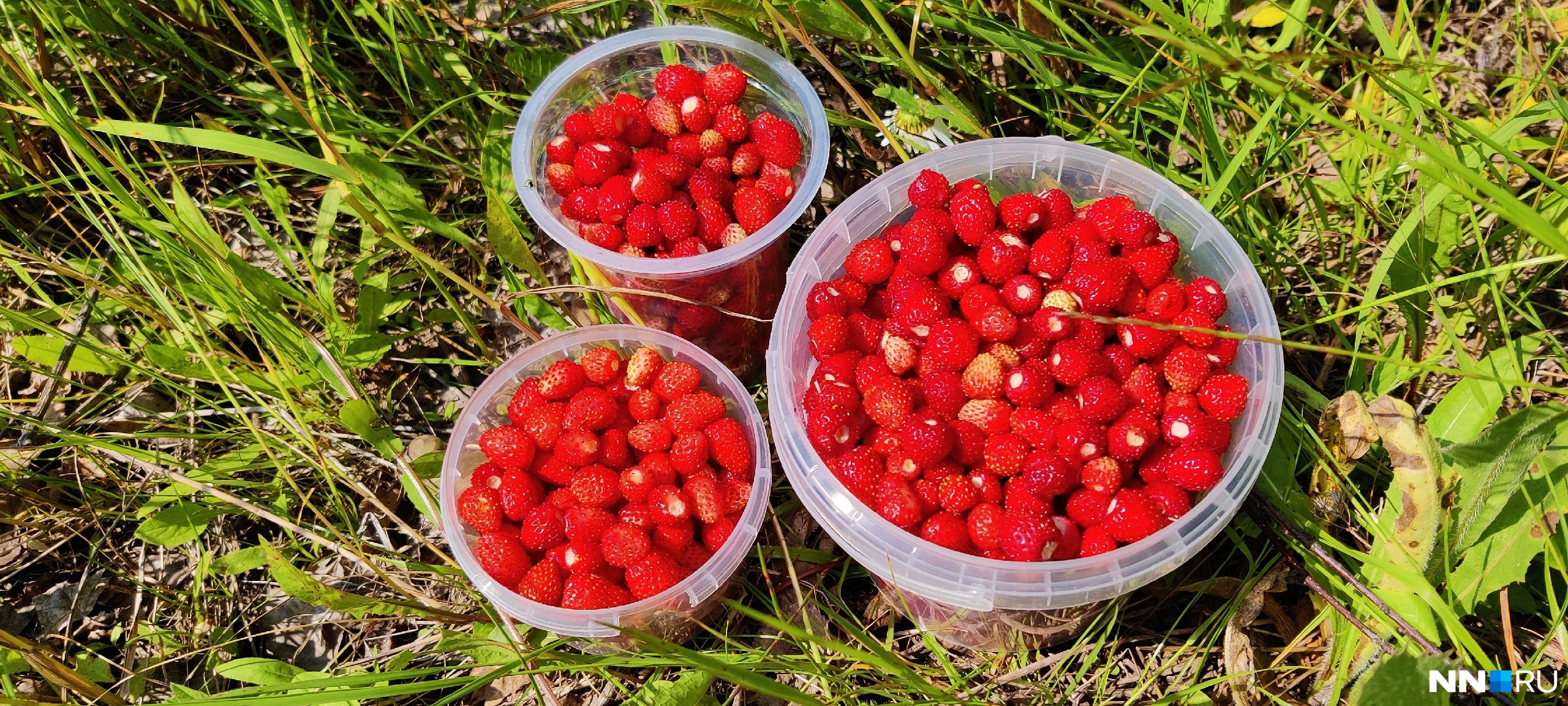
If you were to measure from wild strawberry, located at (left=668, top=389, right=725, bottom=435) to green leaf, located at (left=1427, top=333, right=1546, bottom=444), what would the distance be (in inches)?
52.1

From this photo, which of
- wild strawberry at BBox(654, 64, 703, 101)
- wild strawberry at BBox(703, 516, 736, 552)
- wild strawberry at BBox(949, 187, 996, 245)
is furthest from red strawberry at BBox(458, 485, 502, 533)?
wild strawberry at BBox(949, 187, 996, 245)

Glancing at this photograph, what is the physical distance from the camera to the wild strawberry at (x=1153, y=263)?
1.84m

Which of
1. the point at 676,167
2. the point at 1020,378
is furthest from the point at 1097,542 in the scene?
the point at 676,167

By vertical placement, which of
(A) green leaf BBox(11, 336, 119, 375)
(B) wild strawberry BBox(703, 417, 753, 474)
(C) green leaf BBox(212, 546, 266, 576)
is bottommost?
(C) green leaf BBox(212, 546, 266, 576)

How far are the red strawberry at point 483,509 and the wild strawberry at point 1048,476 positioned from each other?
994 mm

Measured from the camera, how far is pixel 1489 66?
7.93 ft

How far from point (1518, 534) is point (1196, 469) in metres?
0.60

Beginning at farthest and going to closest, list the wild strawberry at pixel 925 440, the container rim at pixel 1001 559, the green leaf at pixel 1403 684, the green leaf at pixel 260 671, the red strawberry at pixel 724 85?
1. the red strawberry at pixel 724 85
2. the green leaf at pixel 260 671
3. the wild strawberry at pixel 925 440
4. the container rim at pixel 1001 559
5. the green leaf at pixel 1403 684

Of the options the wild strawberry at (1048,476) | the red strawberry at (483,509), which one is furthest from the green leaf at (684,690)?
the wild strawberry at (1048,476)

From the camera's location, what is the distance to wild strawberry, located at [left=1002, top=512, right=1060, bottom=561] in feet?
5.41

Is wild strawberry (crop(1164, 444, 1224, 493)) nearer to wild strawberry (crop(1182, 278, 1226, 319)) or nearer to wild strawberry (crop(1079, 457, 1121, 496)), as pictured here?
wild strawberry (crop(1079, 457, 1121, 496))

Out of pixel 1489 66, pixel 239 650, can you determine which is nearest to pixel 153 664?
pixel 239 650

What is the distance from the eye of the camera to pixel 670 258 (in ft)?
6.72

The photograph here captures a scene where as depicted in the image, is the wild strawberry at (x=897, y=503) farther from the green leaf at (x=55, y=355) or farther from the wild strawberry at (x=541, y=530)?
the green leaf at (x=55, y=355)
